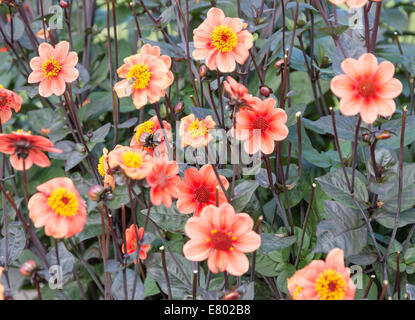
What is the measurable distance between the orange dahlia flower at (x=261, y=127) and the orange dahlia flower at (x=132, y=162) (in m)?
0.10

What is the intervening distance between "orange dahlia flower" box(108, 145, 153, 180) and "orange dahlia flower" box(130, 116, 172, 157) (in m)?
0.07

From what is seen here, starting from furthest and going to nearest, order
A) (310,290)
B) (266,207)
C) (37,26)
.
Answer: (37,26)
(266,207)
(310,290)

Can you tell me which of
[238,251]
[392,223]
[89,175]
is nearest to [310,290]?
[238,251]

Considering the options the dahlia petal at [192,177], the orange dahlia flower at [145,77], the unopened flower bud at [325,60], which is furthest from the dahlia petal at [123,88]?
the unopened flower bud at [325,60]

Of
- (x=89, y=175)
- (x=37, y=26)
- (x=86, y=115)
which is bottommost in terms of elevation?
(x=89, y=175)

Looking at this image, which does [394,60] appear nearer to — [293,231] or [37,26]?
[293,231]

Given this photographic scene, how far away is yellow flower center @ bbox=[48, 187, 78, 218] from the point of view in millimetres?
418

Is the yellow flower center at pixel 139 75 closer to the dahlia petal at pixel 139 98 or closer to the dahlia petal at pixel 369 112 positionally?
the dahlia petal at pixel 139 98

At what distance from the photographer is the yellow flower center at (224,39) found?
50 centimetres

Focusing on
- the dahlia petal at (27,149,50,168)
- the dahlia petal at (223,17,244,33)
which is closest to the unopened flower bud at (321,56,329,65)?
the dahlia petal at (223,17,244,33)

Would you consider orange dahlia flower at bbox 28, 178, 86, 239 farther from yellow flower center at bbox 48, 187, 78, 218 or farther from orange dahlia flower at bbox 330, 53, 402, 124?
orange dahlia flower at bbox 330, 53, 402, 124

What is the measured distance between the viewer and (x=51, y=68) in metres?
0.55

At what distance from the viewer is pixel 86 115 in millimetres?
771
